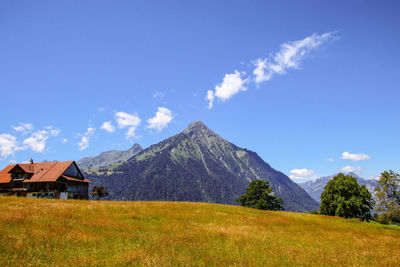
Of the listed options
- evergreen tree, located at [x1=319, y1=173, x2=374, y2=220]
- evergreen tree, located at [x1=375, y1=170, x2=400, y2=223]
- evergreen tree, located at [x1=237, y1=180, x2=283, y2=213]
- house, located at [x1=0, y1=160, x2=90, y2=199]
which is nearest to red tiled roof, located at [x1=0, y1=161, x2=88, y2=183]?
house, located at [x1=0, y1=160, x2=90, y2=199]

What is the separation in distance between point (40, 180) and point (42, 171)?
343cm

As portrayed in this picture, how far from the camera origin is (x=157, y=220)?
2167 centimetres

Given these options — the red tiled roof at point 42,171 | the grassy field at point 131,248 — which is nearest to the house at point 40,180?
the red tiled roof at point 42,171

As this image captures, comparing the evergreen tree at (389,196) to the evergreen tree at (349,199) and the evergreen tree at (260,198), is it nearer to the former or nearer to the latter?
the evergreen tree at (349,199)

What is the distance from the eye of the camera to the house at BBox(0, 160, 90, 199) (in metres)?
57.6

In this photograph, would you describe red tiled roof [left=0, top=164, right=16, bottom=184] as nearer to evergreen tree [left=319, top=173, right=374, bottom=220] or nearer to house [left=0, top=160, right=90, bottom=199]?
house [left=0, top=160, right=90, bottom=199]

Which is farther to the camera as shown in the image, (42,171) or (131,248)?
(42,171)

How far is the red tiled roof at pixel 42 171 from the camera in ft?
192

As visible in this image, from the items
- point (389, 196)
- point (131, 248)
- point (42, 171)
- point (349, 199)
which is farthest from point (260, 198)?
point (131, 248)

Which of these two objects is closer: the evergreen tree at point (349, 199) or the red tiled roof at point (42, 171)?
the red tiled roof at point (42, 171)

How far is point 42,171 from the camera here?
2391 inches

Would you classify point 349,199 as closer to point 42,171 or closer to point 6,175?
point 42,171

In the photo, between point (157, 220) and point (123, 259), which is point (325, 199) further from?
point (123, 259)

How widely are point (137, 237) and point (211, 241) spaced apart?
14.9 feet
